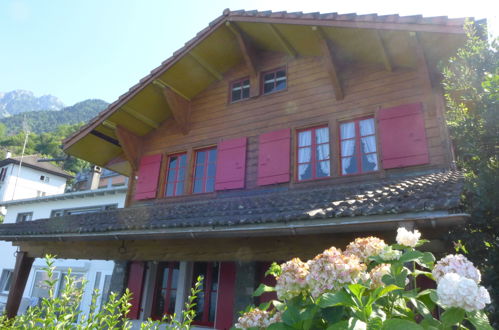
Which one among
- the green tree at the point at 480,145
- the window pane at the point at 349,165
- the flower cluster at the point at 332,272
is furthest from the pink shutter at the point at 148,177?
the flower cluster at the point at 332,272

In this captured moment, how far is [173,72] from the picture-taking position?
29.3 ft

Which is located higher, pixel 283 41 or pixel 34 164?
pixel 34 164

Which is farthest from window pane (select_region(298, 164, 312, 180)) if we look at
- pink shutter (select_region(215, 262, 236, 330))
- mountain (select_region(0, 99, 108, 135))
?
mountain (select_region(0, 99, 108, 135))

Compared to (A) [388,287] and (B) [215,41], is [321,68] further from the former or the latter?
(A) [388,287]

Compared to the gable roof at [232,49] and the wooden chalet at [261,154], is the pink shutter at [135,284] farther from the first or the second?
the gable roof at [232,49]

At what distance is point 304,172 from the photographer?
7.59 m

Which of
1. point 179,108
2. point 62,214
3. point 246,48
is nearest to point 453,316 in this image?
point 246,48

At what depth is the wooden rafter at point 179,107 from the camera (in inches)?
360

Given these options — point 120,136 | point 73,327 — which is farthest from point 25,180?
point 73,327

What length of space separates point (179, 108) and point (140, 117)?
44.0 inches

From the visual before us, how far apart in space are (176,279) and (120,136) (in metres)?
4.09

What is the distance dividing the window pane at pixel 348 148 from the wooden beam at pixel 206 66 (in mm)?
4089

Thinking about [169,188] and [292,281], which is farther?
[169,188]

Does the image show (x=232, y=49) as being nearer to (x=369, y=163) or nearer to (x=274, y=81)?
(x=274, y=81)
